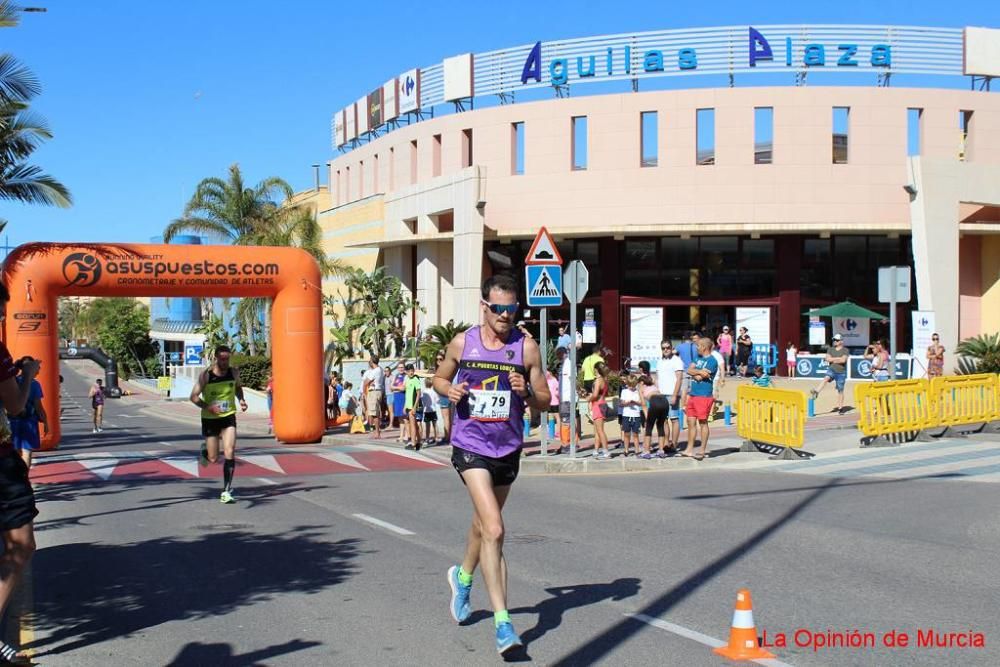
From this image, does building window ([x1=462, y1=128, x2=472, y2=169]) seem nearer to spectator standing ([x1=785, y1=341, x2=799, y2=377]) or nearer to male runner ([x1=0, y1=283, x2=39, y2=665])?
spectator standing ([x1=785, y1=341, x2=799, y2=377])

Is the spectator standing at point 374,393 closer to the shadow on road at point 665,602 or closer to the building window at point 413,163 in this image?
the shadow on road at point 665,602

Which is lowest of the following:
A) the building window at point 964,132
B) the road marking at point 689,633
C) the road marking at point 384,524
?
the road marking at point 384,524

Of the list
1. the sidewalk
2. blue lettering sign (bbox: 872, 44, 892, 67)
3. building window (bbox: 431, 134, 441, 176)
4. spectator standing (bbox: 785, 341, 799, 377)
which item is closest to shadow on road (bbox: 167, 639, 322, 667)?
the sidewalk

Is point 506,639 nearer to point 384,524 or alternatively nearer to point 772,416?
point 384,524

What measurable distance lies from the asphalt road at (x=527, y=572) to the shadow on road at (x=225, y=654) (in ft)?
0.07

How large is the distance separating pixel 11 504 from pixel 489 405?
2567 mm

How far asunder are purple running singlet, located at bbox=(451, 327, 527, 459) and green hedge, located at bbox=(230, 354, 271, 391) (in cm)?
4007

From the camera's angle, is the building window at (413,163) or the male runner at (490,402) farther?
the building window at (413,163)

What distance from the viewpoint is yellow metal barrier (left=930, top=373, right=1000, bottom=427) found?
57.8 feet

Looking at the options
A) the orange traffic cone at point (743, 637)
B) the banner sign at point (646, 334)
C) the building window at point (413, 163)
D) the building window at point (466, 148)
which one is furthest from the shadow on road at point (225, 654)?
the building window at point (413, 163)

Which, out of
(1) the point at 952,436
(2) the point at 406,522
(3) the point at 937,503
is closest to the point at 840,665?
(2) the point at 406,522

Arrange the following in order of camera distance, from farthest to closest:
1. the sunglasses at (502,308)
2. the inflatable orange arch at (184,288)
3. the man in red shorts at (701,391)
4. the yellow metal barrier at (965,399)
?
the inflatable orange arch at (184,288)
the yellow metal barrier at (965,399)
the man in red shorts at (701,391)
the sunglasses at (502,308)

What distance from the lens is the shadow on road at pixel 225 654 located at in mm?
5645

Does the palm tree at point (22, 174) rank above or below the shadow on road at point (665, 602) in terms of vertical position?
above
